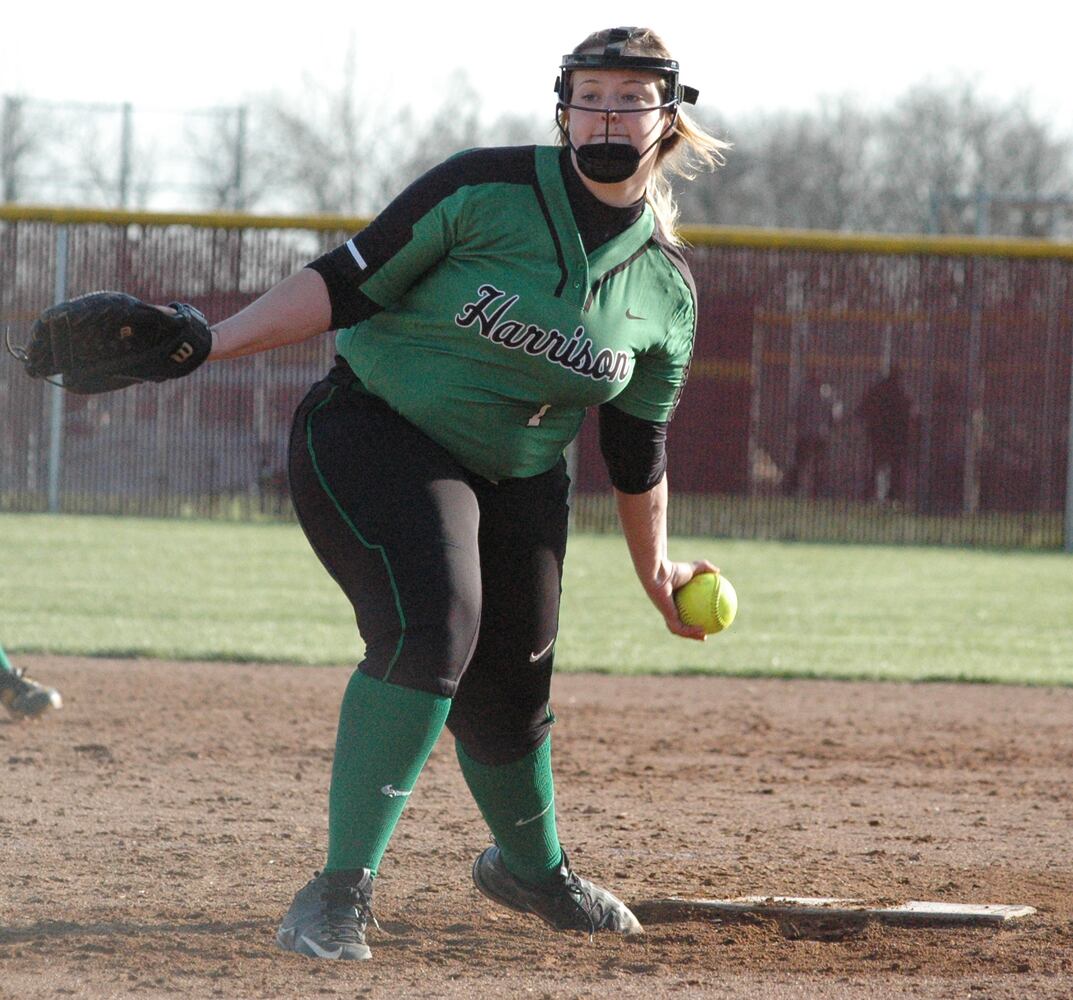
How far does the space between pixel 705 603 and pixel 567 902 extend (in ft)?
2.44

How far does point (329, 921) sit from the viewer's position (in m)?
3.04

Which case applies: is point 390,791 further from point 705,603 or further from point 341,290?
point 705,603

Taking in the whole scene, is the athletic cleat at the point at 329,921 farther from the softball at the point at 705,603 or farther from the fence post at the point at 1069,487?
the fence post at the point at 1069,487

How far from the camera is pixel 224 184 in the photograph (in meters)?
35.4

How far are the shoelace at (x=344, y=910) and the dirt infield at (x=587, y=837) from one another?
0.21ft

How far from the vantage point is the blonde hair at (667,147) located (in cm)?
319

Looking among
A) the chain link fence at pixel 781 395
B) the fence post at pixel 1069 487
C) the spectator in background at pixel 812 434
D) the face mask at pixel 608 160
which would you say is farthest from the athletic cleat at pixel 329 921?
the fence post at pixel 1069 487

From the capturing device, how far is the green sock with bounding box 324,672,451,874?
2979 millimetres

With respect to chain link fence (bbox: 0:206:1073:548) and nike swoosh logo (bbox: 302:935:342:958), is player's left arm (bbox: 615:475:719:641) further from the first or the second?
chain link fence (bbox: 0:206:1073:548)

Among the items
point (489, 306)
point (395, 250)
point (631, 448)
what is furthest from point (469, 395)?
point (631, 448)

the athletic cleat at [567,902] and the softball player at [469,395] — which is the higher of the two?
the softball player at [469,395]

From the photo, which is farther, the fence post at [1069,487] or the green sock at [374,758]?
the fence post at [1069,487]

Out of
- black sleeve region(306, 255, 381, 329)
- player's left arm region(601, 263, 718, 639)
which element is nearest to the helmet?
player's left arm region(601, 263, 718, 639)

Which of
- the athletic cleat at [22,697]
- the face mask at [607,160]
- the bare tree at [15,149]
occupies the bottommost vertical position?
the athletic cleat at [22,697]
